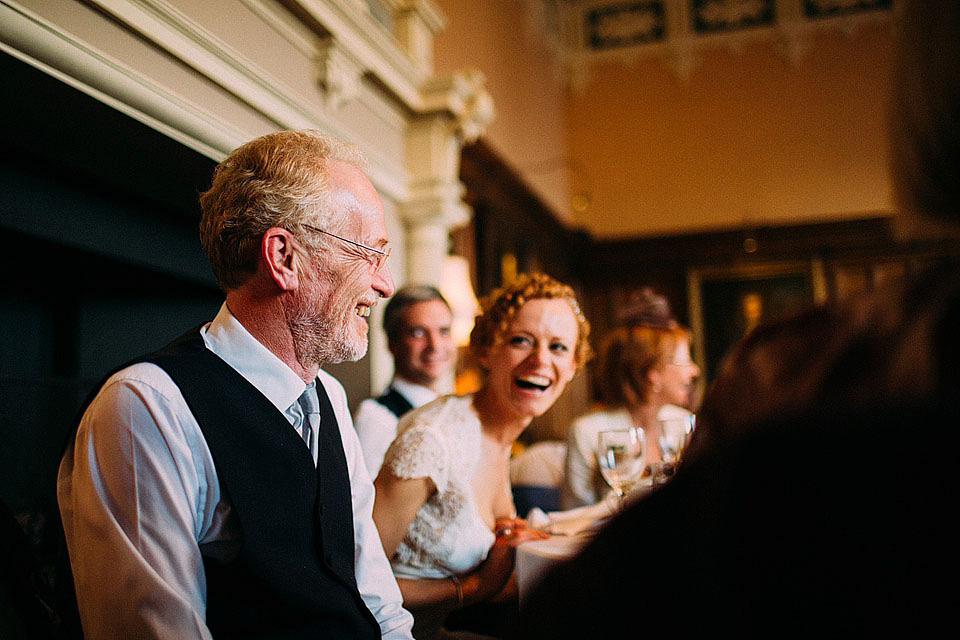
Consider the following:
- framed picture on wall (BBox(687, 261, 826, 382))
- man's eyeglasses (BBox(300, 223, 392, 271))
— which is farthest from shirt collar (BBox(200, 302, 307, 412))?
framed picture on wall (BBox(687, 261, 826, 382))

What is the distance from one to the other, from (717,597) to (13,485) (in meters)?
2.08

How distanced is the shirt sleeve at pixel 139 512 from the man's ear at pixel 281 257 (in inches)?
12.5

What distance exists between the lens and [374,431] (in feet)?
9.23

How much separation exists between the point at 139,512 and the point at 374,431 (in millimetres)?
1709

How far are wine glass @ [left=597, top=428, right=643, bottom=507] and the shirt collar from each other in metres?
0.81

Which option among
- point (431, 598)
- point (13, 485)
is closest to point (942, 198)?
point (431, 598)

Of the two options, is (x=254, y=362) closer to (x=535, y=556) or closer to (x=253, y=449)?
(x=253, y=449)

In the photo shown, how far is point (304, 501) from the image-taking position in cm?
129

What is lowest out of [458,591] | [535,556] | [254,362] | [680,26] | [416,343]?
[458,591]

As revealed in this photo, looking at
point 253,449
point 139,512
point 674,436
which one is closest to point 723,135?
point 674,436

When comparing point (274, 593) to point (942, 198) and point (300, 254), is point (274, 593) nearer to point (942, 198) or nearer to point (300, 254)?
point (300, 254)

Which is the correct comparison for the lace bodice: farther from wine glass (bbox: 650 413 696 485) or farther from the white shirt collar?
the white shirt collar

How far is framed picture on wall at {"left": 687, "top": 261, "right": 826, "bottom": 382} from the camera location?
8.02 m

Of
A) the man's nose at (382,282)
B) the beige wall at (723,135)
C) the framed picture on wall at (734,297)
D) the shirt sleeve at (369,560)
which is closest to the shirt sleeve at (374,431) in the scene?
the shirt sleeve at (369,560)
